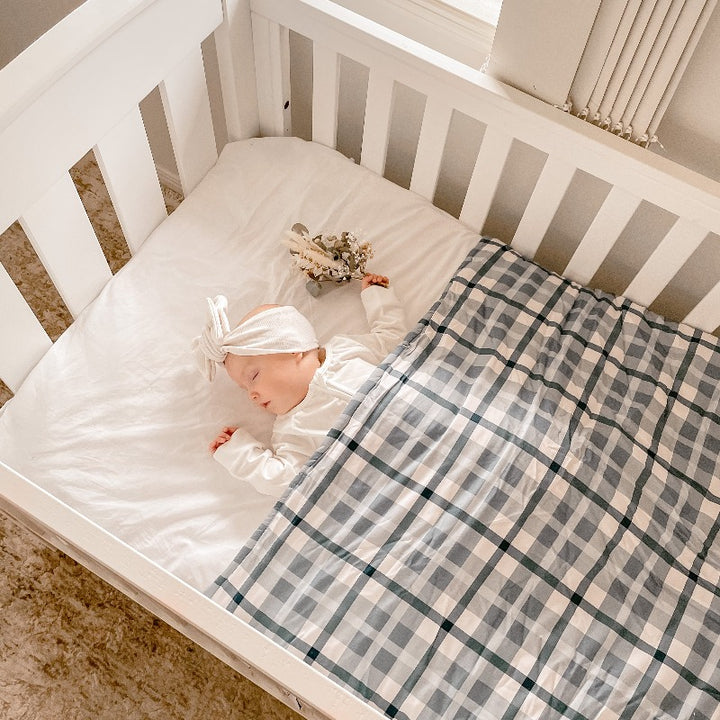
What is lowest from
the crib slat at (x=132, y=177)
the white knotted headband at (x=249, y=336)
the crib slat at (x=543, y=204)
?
the white knotted headband at (x=249, y=336)

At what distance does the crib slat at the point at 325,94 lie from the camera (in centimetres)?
129

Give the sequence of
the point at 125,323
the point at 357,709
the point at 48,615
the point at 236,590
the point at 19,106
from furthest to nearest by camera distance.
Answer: the point at 48,615 < the point at 125,323 < the point at 236,590 < the point at 19,106 < the point at 357,709

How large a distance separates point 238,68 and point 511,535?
3.25 feet

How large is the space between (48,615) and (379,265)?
3.17 ft

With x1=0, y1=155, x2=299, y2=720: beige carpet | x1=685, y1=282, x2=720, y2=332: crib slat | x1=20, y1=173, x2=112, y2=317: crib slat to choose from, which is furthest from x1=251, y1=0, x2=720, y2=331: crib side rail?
x1=0, y1=155, x2=299, y2=720: beige carpet

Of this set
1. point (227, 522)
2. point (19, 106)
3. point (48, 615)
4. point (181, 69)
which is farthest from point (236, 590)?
point (181, 69)

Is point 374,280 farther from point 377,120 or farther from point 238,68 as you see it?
point 238,68

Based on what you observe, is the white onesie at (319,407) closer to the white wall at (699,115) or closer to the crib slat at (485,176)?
the crib slat at (485,176)

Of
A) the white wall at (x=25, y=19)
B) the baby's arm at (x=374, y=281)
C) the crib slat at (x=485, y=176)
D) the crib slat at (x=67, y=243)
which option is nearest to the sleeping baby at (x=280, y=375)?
the baby's arm at (x=374, y=281)

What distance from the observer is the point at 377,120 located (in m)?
1.33

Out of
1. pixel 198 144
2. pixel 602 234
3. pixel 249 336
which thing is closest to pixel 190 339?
pixel 249 336

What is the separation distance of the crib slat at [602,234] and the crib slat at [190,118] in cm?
76

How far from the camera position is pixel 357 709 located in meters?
0.75

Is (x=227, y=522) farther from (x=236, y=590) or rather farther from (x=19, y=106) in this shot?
(x=19, y=106)
